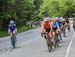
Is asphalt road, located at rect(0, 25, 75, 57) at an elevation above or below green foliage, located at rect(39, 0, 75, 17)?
above

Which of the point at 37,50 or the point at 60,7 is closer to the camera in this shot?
the point at 37,50

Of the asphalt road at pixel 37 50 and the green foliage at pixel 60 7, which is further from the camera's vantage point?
the green foliage at pixel 60 7

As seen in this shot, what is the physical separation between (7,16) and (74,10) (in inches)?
1896

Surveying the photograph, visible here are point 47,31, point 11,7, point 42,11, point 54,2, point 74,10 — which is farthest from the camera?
point 42,11

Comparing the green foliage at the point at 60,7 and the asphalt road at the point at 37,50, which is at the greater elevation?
the asphalt road at the point at 37,50

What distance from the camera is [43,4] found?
13050 cm

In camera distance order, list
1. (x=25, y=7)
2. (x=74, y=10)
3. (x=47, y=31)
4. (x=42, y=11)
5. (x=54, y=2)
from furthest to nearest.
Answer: (x=42, y=11), (x=54, y=2), (x=74, y=10), (x=25, y=7), (x=47, y=31)

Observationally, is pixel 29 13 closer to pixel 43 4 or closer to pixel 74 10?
pixel 74 10

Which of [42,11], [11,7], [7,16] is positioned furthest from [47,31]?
[42,11]

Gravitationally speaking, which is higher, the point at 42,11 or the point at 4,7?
the point at 4,7

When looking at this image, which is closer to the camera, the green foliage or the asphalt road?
the asphalt road

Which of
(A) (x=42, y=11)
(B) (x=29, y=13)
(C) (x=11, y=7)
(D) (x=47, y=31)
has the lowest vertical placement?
(A) (x=42, y=11)

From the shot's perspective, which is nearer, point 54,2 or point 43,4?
point 54,2

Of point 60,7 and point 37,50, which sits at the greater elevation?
point 37,50
